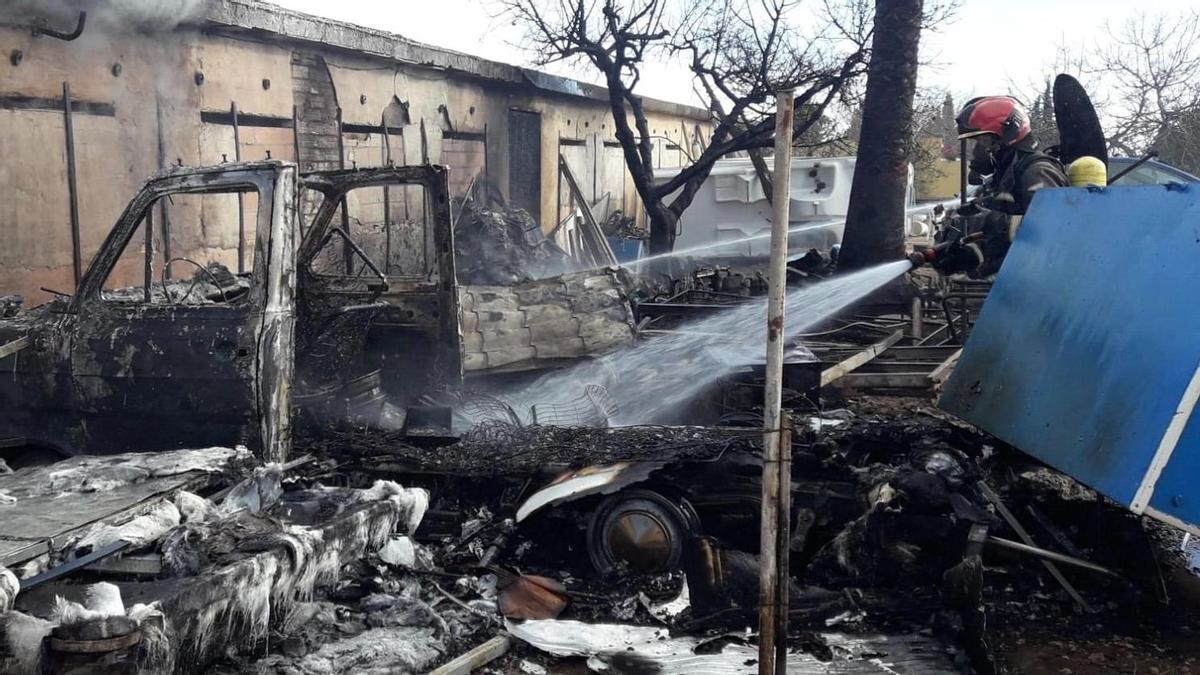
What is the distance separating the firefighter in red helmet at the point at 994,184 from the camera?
6.19 m

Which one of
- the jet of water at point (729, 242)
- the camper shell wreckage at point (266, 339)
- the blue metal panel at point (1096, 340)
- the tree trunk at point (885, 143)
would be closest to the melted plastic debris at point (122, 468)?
the camper shell wreckage at point (266, 339)

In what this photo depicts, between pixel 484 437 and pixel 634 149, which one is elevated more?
pixel 634 149

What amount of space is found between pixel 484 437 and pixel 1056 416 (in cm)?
297

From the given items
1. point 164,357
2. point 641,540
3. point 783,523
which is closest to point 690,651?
point 641,540

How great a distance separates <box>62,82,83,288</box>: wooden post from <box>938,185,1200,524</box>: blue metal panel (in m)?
8.17

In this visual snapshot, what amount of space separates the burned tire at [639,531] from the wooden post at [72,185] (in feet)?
23.3

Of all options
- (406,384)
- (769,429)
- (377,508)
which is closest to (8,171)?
(406,384)

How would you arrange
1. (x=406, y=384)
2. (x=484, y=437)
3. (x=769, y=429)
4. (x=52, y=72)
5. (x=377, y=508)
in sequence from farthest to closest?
(x=52, y=72) → (x=406, y=384) → (x=484, y=437) → (x=377, y=508) → (x=769, y=429)

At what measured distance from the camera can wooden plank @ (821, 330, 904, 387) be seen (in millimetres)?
6682

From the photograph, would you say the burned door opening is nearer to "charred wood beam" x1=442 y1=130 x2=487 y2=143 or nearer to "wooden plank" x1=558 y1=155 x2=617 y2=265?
"wooden plank" x1=558 y1=155 x2=617 y2=265

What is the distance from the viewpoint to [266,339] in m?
4.64

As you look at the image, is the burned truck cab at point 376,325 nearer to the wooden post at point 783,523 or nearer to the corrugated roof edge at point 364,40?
the wooden post at point 783,523

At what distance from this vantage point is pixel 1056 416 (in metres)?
4.55

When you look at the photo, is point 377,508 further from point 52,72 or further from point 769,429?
point 52,72
